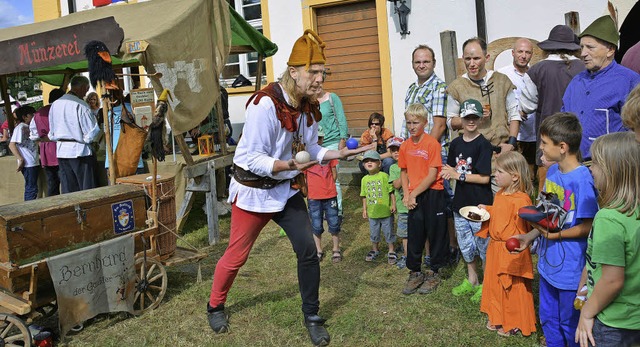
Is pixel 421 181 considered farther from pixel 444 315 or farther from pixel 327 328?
pixel 327 328

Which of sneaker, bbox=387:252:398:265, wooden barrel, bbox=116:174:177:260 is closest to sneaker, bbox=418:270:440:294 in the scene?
Result: sneaker, bbox=387:252:398:265

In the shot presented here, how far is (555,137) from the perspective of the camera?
10.0 ft

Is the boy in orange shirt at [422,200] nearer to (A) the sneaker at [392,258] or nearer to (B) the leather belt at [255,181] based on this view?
(A) the sneaker at [392,258]

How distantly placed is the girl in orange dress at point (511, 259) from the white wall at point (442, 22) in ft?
16.1

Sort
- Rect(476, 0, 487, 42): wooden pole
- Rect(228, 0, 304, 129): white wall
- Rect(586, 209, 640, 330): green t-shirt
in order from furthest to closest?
Rect(228, 0, 304, 129): white wall → Rect(476, 0, 487, 42): wooden pole → Rect(586, 209, 640, 330): green t-shirt

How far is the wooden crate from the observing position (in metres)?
3.78

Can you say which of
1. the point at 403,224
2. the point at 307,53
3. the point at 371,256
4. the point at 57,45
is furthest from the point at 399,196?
the point at 57,45

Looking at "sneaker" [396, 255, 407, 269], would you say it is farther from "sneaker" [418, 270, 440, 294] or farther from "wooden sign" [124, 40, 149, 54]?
"wooden sign" [124, 40, 149, 54]

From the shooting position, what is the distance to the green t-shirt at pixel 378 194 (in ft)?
17.5

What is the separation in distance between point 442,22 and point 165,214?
5765mm

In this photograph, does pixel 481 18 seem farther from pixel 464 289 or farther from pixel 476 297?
pixel 476 297

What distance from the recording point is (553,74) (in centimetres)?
491

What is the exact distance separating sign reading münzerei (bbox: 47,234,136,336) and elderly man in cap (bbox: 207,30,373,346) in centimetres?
81

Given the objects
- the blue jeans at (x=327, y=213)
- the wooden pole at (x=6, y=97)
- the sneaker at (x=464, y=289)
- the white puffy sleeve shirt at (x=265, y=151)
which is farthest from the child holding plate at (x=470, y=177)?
the wooden pole at (x=6, y=97)
